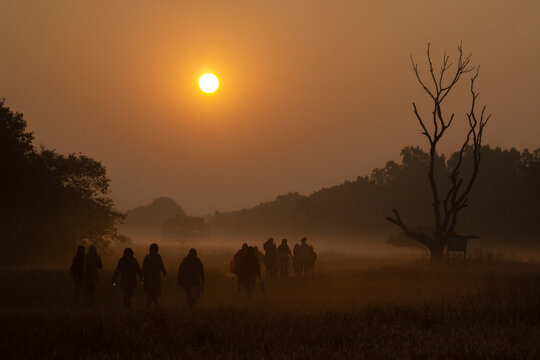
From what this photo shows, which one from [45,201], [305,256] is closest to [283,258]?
[305,256]

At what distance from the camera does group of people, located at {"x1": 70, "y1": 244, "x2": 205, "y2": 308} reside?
60.2ft

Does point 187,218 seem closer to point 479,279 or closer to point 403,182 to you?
point 403,182

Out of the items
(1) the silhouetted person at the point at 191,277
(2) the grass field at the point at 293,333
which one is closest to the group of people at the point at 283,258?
(1) the silhouetted person at the point at 191,277

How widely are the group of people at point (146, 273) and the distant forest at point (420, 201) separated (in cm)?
5717

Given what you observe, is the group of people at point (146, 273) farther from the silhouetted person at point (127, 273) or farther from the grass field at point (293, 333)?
the grass field at point (293, 333)

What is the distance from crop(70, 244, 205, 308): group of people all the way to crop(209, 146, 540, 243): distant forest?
57166mm

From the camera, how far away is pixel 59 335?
11.2m

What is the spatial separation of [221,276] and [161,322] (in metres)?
18.2

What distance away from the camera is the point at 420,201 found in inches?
4473

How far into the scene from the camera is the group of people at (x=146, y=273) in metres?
18.4

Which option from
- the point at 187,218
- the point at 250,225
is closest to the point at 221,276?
the point at 187,218

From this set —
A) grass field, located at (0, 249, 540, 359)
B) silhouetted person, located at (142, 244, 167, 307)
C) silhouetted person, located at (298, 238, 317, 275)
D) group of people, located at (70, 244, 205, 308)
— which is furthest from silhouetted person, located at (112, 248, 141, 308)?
silhouetted person, located at (298, 238, 317, 275)

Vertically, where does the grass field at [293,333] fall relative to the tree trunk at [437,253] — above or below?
below

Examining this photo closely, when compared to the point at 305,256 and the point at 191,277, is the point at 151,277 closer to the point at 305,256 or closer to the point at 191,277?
the point at 191,277
